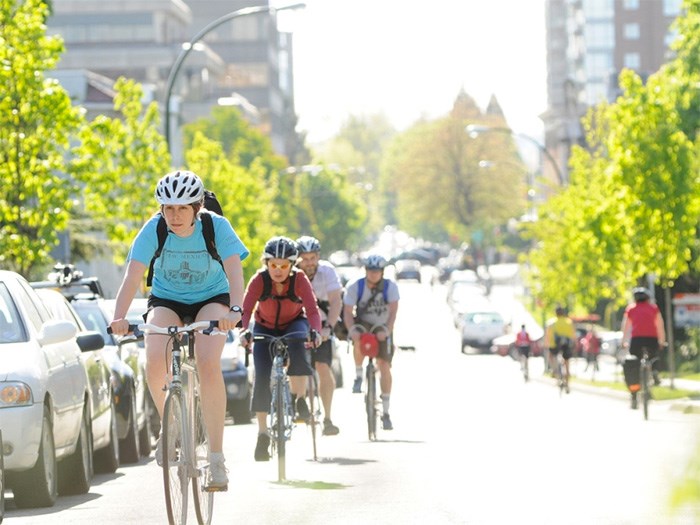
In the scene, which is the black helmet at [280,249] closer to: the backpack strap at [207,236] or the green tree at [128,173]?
the backpack strap at [207,236]

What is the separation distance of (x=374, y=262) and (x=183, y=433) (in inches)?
373

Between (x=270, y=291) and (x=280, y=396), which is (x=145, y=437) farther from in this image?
(x=280, y=396)

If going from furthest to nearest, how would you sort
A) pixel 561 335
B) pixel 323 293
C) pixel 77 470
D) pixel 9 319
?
1. pixel 561 335
2. pixel 323 293
3. pixel 77 470
4. pixel 9 319

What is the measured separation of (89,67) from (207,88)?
24.9 ft

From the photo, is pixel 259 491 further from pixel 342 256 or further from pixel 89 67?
pixel 342 256

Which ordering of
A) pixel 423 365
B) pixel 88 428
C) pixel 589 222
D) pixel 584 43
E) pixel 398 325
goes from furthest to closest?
pixel 584 43, pixel 398 325, pixel 423 365, pixel 589 222, pixel 88 428

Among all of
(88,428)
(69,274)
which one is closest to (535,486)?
(88,428)

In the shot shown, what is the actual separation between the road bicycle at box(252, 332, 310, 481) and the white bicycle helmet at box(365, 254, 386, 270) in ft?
13.6

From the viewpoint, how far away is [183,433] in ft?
29.3

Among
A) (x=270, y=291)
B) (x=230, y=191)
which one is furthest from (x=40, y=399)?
(x=230, y=191)

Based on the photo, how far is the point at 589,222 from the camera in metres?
41.5

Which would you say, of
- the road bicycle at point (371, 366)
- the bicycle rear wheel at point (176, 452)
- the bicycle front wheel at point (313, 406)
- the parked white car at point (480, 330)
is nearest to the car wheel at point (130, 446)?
the bicycle front wheel at point (313, 406)

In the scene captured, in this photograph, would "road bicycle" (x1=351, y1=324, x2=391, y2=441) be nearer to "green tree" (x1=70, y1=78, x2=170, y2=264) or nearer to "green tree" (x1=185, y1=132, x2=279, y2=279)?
"green tree" (x1=70, y1=78, x2=170, y2=264)

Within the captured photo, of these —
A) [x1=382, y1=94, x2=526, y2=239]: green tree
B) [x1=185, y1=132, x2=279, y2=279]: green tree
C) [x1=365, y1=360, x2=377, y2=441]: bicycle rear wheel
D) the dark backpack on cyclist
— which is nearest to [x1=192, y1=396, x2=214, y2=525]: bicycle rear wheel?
the dark backpack on cyclist
